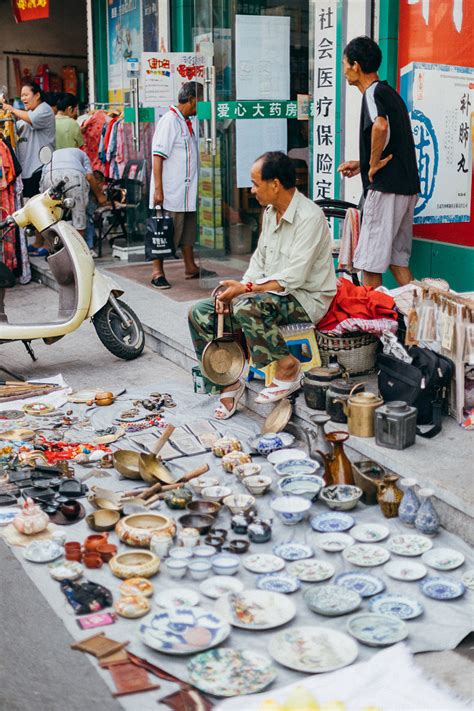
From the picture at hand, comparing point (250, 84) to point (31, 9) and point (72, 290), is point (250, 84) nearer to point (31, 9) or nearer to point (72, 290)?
point (72, 290)

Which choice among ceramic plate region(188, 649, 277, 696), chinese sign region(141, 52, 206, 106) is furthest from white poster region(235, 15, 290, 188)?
ceramic plate region(188, 649, 277, 696)

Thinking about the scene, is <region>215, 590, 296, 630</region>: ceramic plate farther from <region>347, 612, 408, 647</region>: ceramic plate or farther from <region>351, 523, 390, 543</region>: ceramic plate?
<region>351, 523, 390, 543</region>: ceramic plate

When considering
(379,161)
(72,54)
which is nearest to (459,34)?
(379,161)

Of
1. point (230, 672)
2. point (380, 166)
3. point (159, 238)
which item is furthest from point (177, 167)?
point (230, 672)

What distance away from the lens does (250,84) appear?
7.35m

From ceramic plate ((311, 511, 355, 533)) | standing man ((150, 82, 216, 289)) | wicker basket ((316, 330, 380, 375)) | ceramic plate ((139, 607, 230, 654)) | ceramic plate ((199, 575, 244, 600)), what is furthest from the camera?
standing man ((150, 82, 216, 289))

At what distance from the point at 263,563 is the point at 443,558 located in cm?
71

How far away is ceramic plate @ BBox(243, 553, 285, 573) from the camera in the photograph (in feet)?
11.4

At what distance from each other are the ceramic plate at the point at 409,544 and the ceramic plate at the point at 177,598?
0.86 metres

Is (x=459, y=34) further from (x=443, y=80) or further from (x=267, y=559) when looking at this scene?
(x=267, y=559)

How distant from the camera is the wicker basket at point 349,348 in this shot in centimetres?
506

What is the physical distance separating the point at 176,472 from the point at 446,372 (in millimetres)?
1422

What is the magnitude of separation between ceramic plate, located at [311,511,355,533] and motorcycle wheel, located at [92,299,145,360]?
2.81 meters

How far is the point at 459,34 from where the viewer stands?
19.2 feet
